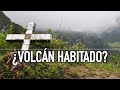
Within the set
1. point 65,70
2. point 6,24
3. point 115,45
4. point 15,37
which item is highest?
point 6,24

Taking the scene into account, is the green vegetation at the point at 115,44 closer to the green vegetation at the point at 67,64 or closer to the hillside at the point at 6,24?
the green vegetation at the point at 67,64

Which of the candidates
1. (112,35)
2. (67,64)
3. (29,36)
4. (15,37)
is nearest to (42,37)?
(29,36)

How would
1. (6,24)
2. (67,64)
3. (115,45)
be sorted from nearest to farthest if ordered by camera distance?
(67,64) < (115,45) < (6,24)

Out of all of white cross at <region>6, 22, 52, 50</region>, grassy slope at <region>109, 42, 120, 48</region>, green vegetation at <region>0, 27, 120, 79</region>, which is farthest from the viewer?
white cross at <region>6, 22, 52, 50</region>

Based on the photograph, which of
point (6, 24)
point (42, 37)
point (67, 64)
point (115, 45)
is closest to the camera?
point (67, 64)

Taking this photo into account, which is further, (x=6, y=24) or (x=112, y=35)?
(x=6, y=24)

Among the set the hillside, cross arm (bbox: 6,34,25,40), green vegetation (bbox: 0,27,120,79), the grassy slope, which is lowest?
green vegetation (bbox: 0,27,120,79)

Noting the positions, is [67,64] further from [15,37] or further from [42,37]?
[15,37]

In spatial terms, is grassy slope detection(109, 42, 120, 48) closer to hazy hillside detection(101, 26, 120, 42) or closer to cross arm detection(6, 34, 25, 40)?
hazy hillside detection(101, 26, 120, 42)

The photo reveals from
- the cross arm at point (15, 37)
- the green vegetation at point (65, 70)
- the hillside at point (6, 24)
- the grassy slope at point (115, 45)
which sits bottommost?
the green vegetation at point (65, 70)

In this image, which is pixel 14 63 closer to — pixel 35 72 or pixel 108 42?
pixel 35 72

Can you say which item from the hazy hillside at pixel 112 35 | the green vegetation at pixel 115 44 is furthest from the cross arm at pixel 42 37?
the green vegetation at pixel 115 44

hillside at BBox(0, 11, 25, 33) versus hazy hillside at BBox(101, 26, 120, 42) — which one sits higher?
hillside at BBox(0, 11, 25, 33)

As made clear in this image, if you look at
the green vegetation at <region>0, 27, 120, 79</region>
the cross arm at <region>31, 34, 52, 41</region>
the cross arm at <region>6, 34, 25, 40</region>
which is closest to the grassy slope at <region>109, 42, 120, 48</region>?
the green vegetation at <region>0, 27, 120, 79</region>
